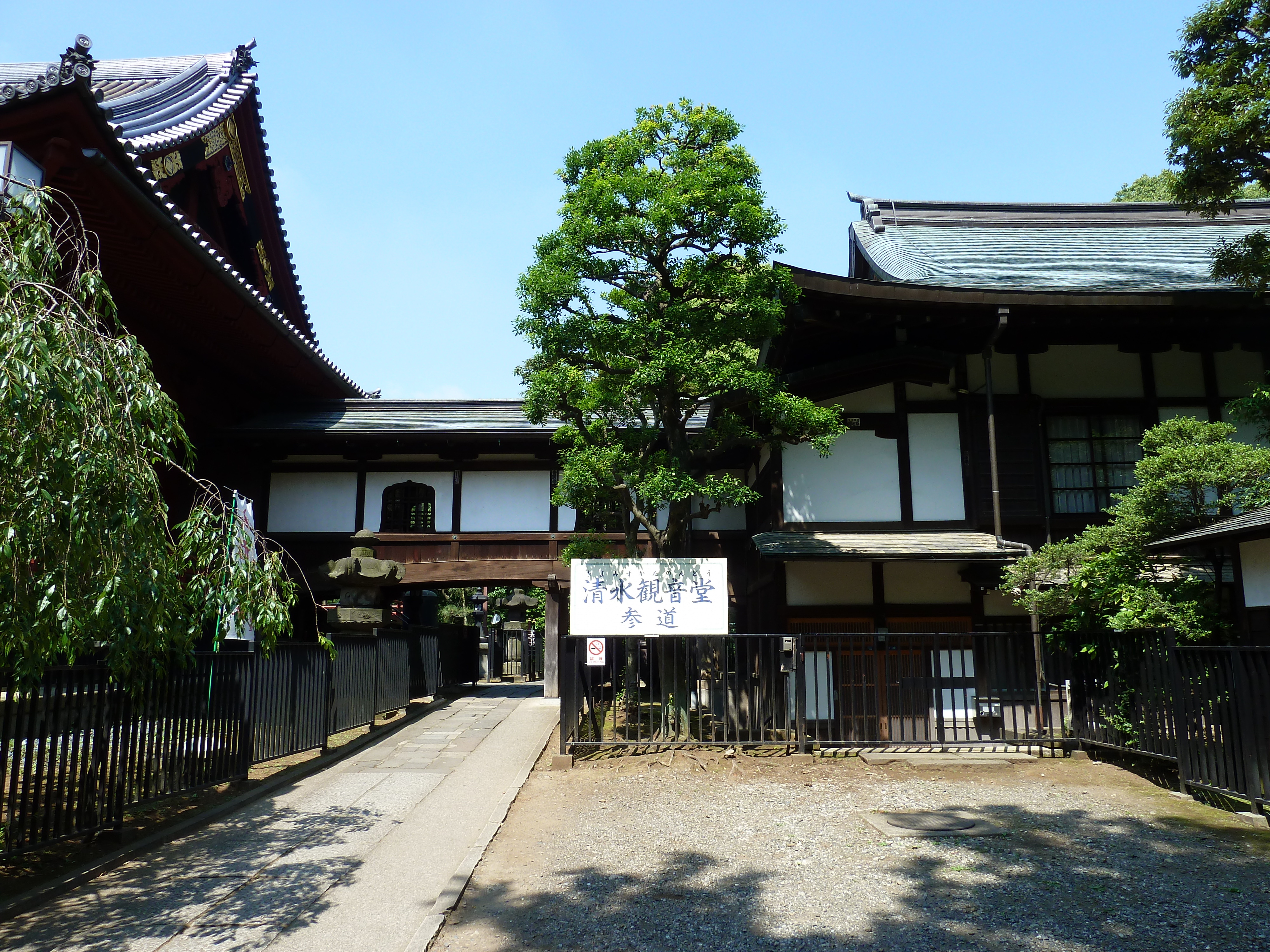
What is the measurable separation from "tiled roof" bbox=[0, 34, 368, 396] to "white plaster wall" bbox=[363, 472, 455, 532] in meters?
2.87

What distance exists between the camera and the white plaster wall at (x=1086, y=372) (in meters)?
13.8

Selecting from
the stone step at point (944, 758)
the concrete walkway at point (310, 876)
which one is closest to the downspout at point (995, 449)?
the stone step at point (944, 758)

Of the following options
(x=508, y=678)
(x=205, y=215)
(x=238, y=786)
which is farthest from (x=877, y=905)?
(x=508, y=678)

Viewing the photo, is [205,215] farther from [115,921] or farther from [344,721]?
[115,921]

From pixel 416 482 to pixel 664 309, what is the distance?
29.7ft

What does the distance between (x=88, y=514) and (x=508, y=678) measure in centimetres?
3048

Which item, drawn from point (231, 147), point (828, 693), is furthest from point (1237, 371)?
point (231, 147)

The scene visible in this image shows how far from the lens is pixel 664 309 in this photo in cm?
1144

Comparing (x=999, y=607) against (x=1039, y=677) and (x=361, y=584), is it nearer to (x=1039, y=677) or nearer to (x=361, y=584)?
(x=1039, y=677)

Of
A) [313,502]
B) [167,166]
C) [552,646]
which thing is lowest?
[552,646]

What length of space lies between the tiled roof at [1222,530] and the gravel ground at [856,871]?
2.53 m

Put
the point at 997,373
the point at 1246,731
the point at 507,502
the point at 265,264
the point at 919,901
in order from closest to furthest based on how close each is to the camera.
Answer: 1. the point at 919,901
2. the point at 1246,731
3. the point at 997,373
4. the point at 507,502
5. the point at 265,264

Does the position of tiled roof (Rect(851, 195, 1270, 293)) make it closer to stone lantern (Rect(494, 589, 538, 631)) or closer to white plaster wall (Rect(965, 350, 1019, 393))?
white plaster wall (Rect(965, 350, 1019, 393))

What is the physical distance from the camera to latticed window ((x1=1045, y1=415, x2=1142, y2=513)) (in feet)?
44.2
